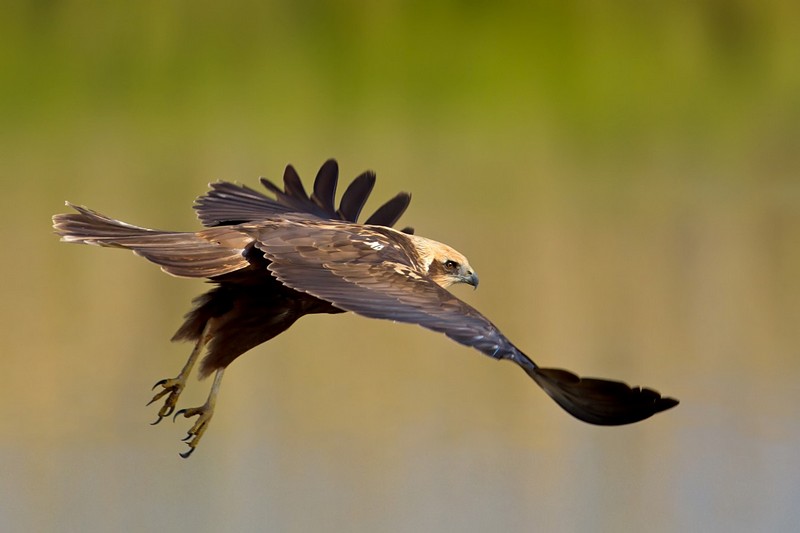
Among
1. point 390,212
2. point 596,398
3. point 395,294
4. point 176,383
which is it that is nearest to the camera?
point 596,398

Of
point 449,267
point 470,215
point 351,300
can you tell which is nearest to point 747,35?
point 470,215

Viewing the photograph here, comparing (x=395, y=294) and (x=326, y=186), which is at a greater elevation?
(x=326, y=186)

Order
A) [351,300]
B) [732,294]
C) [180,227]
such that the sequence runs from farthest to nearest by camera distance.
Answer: [732,294]
[180,227]
[351,300]

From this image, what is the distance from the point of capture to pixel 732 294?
8273 millimetres

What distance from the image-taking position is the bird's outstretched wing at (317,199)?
4062 mm

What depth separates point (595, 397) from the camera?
2717mm

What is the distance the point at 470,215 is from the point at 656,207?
1.38 m

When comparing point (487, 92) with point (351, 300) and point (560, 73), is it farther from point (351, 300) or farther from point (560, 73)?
point (351, 300)

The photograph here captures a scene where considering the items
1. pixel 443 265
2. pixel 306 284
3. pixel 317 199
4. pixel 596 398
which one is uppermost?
pixel 317 199

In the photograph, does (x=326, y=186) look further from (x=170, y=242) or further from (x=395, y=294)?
(x=395, y=294)

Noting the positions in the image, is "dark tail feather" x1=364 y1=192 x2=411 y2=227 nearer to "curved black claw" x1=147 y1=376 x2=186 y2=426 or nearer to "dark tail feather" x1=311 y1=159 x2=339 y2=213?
"dark tail feather" x1=311 y1=159 x2=339 y2=213

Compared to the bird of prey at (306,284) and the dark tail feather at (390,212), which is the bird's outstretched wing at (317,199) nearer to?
the dark tail feather at (390,212)

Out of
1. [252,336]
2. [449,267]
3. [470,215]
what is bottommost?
[252,336]

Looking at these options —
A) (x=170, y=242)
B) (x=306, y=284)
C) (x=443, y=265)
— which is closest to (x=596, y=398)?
(x=306, y=284)
